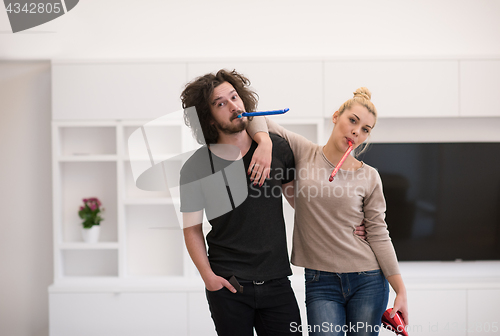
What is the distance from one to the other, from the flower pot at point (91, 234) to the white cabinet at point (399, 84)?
1.74 m

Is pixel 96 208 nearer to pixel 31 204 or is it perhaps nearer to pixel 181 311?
pixel 31 204

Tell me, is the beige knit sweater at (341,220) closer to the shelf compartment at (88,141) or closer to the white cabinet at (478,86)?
the white cabinet at (478,86)

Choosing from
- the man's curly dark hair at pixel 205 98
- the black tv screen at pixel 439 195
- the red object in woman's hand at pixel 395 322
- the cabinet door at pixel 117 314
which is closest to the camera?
the red object in woman's hand at pixel 395 322

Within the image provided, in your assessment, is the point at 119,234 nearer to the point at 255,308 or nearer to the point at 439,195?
the point at 255,308

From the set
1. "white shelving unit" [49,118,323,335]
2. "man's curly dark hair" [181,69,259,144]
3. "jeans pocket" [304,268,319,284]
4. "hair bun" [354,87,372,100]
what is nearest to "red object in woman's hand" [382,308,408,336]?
"jeans pocket" [304,268,319,284]

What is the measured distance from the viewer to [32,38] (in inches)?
109

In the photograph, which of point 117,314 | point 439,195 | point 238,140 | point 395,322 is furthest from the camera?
Answer: point 439,195

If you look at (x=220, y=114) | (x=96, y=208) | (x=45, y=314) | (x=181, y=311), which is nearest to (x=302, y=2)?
(x=220, y=114)

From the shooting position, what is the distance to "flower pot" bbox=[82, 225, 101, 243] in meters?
2.64

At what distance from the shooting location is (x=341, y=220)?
1356 mm

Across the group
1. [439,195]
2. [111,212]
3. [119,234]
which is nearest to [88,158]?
[111,212]

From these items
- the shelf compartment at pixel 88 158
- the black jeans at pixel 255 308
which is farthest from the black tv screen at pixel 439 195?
the shelf compartment at pixel 88 158

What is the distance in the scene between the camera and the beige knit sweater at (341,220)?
4.40 feet

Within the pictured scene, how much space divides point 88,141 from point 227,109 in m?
1.77
